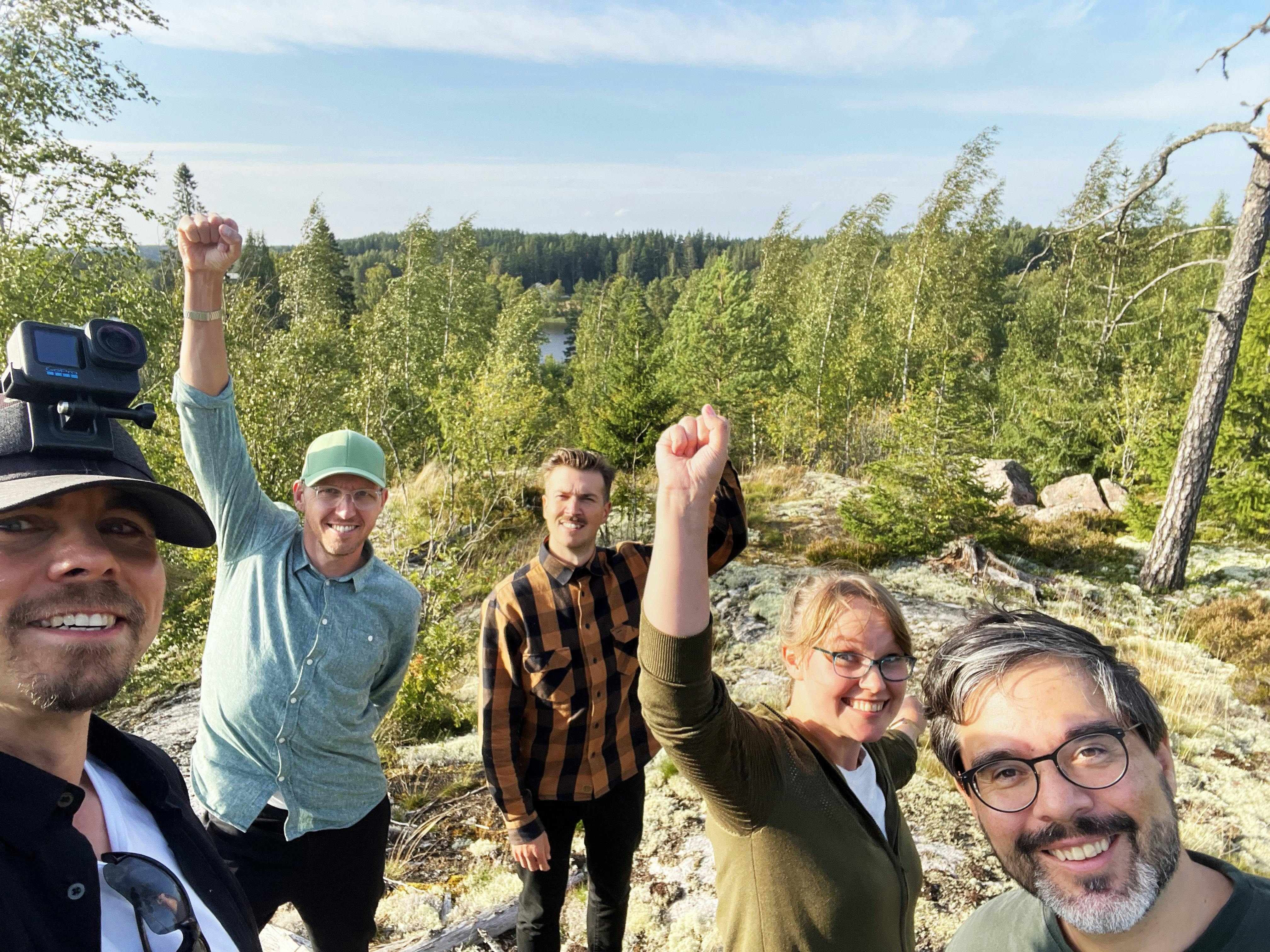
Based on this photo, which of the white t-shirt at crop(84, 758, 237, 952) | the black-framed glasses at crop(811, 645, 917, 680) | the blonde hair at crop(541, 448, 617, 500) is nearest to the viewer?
the white t-shirt at crop(84, 758, 237, 952)

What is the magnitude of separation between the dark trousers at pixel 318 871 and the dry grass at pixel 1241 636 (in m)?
6.66

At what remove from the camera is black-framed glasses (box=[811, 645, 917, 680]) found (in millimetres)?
1675

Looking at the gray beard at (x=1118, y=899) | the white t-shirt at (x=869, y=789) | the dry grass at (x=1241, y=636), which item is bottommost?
the dry grass at (x=1241, y=636)

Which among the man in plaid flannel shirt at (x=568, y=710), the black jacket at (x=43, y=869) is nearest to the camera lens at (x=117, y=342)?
the black jacket at (x=43, y=869)

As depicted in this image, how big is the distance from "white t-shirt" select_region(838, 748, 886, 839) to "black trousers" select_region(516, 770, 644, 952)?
3.69 feet

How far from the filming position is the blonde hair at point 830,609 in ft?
5.68

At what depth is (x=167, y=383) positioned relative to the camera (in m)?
10.1

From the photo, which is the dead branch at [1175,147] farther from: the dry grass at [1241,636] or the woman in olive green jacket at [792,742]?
the woman in olive green jacket at [792,742]

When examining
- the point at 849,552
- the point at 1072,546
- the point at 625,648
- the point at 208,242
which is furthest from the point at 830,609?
the point at 1072,546

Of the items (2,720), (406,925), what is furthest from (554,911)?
(2,720)

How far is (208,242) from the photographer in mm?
1906

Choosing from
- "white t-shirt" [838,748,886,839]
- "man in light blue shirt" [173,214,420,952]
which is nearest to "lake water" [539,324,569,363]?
"man in light blue shirt" [173,214,420,952]

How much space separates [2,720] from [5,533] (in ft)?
0.89

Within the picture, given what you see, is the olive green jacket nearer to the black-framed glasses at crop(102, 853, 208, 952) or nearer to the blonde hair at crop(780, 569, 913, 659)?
the blonde hair at crop(780, 569, 913, 659)
